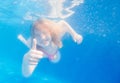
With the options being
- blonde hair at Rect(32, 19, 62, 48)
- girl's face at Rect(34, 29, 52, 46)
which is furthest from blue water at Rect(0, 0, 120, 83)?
girl's face at Rect(34, 29, 52, 46)

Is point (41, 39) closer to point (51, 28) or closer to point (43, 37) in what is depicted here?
point (43, 37)

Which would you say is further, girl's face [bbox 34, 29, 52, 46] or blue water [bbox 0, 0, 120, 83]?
blue water [bbox 0, 0, 120, 83]

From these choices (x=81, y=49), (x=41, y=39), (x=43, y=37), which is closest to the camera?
(x=43, y=37)

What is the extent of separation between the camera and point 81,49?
35.6 m

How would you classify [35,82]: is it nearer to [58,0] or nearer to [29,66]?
[58,0]

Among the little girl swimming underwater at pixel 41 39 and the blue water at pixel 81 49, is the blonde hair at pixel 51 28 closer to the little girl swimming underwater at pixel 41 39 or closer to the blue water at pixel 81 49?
the little girl swimming underwater at pixel 41 39

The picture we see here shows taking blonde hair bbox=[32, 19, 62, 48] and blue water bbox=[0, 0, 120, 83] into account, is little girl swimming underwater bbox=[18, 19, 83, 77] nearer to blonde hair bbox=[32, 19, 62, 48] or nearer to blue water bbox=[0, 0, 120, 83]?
blonde hair bbox=[32, 19, 62, 48]

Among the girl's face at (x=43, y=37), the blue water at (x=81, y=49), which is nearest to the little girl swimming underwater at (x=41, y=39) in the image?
the girl's face at (x=43, y=37)

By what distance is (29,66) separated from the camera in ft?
20.0

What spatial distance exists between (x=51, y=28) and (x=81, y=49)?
95.0ft

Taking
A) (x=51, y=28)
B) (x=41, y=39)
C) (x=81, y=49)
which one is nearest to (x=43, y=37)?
(x=41, y=39)

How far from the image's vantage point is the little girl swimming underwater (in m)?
5.93

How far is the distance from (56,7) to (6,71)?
12.4 m

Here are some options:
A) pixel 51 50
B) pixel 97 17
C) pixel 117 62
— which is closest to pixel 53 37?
pixel 51 50
